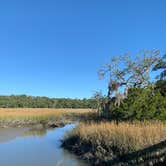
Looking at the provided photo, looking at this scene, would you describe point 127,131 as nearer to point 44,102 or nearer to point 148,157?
point 148,157

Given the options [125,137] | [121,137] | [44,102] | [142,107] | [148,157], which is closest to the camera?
[148,157]

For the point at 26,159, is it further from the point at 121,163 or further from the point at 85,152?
the point at 121,163

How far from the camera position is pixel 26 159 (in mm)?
12750

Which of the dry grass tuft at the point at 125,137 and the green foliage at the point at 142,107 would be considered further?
the green foliage at the point at 142,107

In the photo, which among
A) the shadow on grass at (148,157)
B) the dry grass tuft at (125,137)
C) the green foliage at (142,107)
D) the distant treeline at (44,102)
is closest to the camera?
the shadow on grass at (148,157)

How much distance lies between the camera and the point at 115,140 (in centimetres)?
1147

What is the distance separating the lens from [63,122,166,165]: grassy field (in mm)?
10242

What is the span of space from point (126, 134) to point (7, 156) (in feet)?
19.4

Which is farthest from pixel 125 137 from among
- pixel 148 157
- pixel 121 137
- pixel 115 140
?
pixel 148 157

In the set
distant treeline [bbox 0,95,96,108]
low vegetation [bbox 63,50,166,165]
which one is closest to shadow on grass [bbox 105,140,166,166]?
low vegetation [bbox 63,50,166,165]

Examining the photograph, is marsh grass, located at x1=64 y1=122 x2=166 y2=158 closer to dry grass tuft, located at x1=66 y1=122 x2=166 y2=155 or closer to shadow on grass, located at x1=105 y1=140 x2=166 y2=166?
dry grass tuft, located at x1=66 y1=122 x2=166 y2=155

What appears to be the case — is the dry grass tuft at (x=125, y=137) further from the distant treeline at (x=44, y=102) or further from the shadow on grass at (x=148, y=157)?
the distant treeline at (x=44, y=102)

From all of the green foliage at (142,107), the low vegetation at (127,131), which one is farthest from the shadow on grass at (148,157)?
the green foliage at (142,107)

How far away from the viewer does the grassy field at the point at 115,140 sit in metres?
10.2
